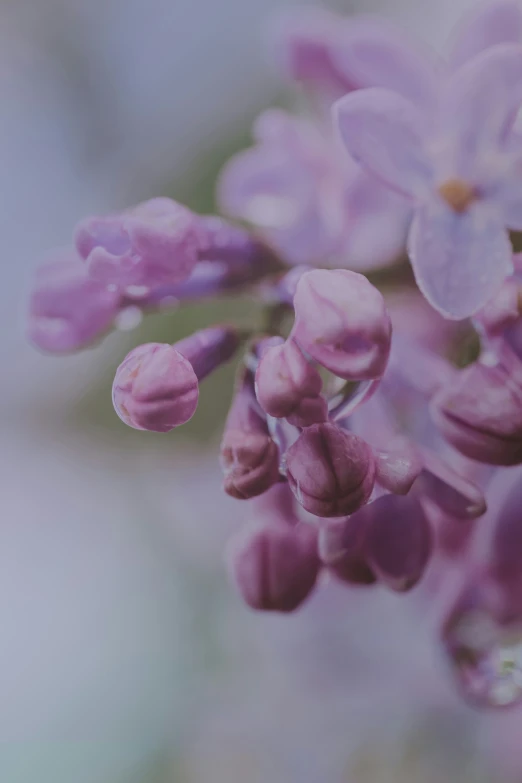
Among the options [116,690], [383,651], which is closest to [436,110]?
[383,651]

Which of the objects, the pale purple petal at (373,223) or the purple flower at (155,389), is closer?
the purple flower at (155,389)

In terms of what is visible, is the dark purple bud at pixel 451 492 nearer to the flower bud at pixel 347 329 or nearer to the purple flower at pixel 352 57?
the flower bud at pixel 347 329

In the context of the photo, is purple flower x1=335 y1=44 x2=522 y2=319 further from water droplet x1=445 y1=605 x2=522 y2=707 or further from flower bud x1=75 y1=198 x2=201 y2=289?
water droplet x1=445 y1=605 x2=522 y2=707

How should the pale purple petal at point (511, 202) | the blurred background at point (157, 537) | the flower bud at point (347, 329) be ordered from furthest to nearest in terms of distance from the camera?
the blurred background at point (157, 537)
the pale purple petal at point (511, 202)
the flower bud at point (347, 329)

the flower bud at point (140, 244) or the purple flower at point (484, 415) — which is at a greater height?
the flower bud at point (140, 244)

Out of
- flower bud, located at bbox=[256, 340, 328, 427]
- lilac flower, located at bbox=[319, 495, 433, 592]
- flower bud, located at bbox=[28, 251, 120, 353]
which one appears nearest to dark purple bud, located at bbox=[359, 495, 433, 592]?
lilac flower, located at bbox=[319, 495, 433, 592]

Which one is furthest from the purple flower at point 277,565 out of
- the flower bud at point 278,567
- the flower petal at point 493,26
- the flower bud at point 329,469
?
Answer: the flower petal at point 493,26

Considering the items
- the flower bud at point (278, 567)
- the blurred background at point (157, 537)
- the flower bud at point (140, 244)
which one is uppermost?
the flower bud at point (140, 244)

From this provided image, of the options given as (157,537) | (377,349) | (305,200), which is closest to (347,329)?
(377,349)

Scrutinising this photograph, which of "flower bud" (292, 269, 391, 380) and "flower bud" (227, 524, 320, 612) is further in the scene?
"flower bud" (227, 524, 320, 612)
